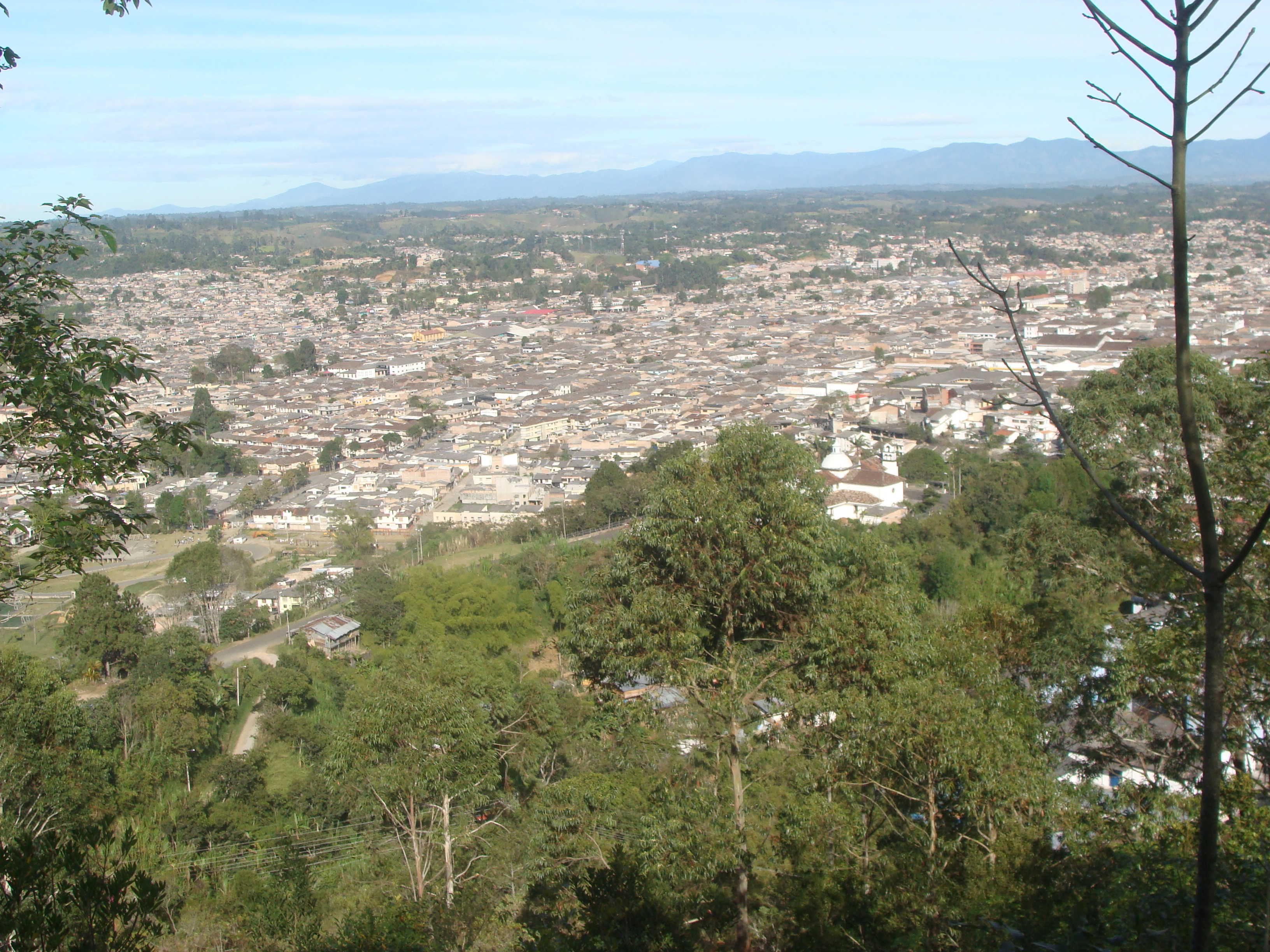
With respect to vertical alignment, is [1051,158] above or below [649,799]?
above

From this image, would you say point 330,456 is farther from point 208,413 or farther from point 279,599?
point 279,599

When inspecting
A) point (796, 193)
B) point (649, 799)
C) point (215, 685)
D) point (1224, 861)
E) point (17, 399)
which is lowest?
point (215, 685)

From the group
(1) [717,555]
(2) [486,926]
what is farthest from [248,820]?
(1) [717,555]

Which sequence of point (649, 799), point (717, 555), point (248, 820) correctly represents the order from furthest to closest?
point (248, 820) < point (717, 555) < point (649, 799)

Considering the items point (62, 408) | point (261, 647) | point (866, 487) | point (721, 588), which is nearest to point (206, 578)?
point (261, 647)

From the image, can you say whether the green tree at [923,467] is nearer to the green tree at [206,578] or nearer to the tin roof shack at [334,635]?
the tin roof shack at [334,635]

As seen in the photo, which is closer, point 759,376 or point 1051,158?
point 759,376

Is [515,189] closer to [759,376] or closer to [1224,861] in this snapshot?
[759,376]
